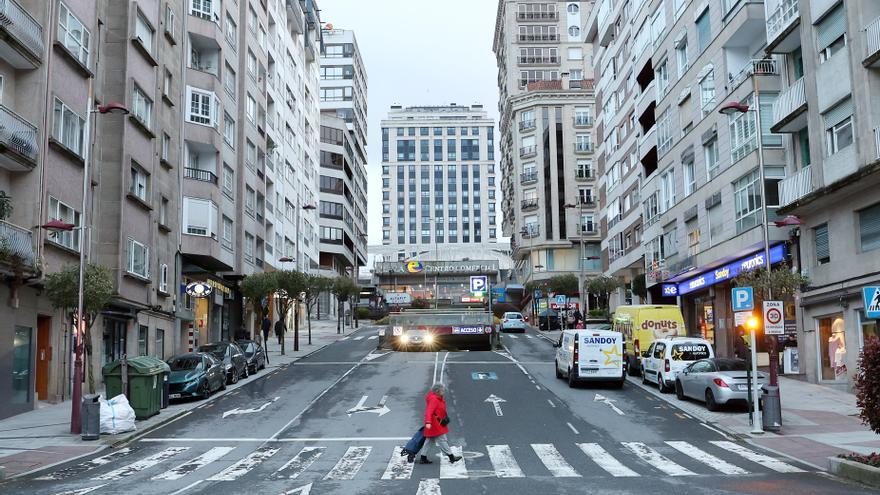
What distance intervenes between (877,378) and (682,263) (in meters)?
30.7

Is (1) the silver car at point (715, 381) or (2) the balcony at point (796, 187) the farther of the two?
(2) the balcony at point (796, 187)

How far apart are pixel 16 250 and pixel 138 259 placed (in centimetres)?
1097

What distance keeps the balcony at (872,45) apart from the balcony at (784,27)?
472 cm

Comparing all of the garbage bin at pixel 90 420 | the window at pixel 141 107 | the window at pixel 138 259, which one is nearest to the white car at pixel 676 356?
the garbage bin at pixel 90 420

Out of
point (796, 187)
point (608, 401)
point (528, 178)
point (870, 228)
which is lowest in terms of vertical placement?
point (608, 401)

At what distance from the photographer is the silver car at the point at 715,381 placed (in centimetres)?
2366

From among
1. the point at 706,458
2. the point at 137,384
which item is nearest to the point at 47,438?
the point at 137,384

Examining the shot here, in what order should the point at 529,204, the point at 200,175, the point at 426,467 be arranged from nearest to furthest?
1. the point at 426,467
2. the point at 200,175
3. the point at 529,204

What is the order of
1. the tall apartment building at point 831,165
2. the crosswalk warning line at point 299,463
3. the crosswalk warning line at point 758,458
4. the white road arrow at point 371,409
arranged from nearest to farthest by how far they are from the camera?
the crosswalk warning line at point 299,463 → the crosswalk warning line at point 758,458 → the white road arrow at point 371,409 → the tall apartment building at point 831,165

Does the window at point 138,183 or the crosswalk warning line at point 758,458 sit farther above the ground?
the window at point 138,183

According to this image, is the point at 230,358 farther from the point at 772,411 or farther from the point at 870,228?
the point at 870,228

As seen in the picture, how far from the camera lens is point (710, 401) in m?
24.5

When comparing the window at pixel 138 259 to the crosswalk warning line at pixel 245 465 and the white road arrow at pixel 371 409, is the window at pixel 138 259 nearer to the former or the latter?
the white road arrow at pixel 371 409

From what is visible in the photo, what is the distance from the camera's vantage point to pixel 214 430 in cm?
2189
